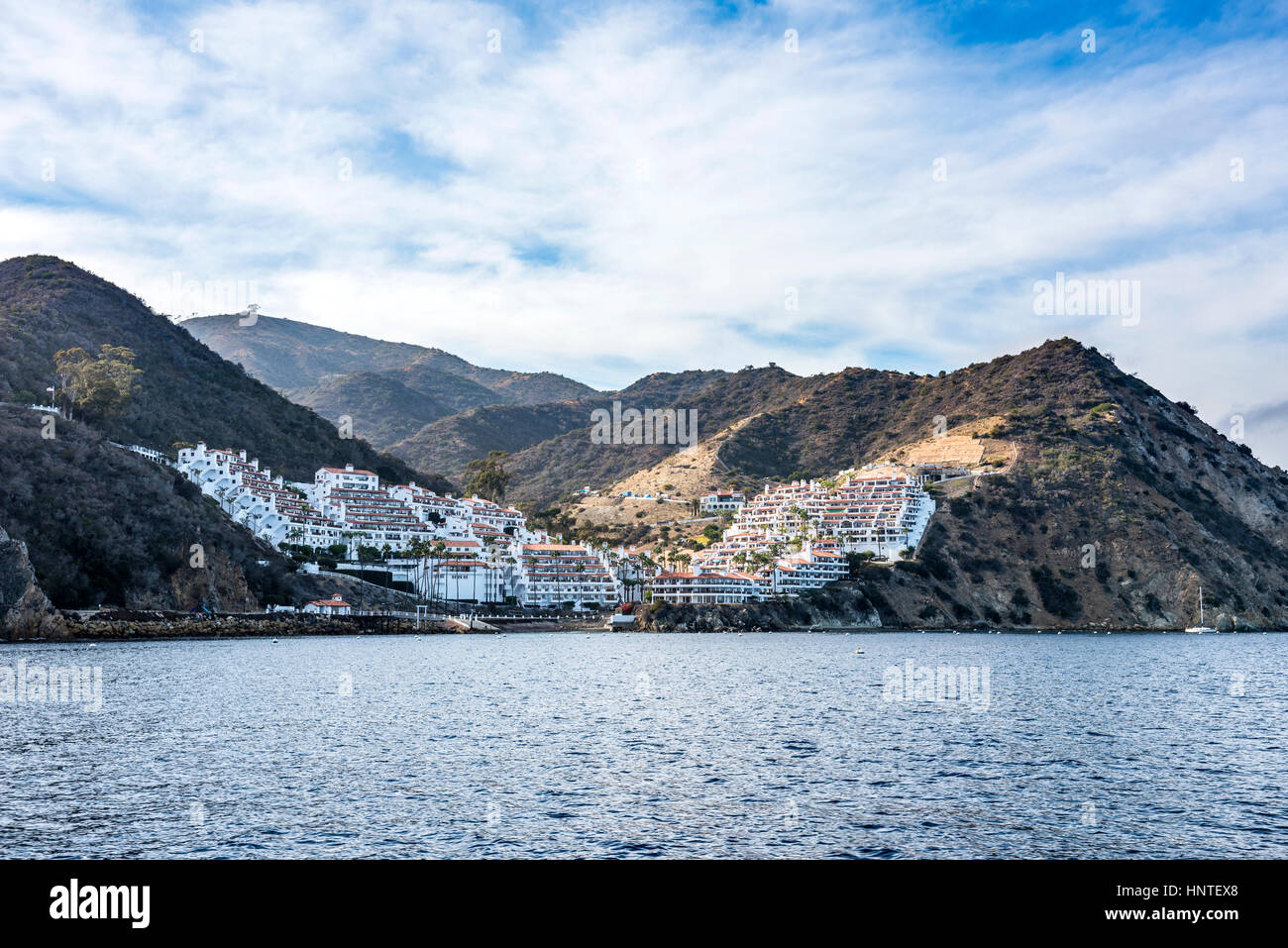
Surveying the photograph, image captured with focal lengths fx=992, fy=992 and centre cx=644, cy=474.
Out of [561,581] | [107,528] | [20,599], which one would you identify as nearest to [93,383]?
[107,528]

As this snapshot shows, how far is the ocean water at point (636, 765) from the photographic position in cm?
2536

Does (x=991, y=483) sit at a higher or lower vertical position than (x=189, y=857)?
higher

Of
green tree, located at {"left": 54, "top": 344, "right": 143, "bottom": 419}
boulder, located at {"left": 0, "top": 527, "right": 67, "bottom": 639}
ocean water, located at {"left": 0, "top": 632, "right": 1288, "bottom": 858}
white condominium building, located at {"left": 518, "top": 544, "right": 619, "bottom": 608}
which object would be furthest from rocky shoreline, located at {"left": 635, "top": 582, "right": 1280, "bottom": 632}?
green tree, located at {"left": 54, "top": 344, "right": 143, "bottom": 419}

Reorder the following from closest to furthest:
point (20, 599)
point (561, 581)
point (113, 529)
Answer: point (20, 599) → point (113, 529) → point (561, 581)

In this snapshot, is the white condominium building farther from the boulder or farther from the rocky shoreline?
the boulder

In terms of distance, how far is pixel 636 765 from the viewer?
36.2m

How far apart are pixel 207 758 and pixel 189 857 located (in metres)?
14.9

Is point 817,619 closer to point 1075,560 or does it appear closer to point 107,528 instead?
point 1075,560

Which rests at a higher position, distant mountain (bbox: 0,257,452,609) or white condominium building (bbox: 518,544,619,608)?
distant mountain (bbox: 0,257,452,609)

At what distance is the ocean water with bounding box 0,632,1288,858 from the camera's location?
2536 cm

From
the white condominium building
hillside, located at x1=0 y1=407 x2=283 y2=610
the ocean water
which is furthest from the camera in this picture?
the white condominium building

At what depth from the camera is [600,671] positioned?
80.2 meters

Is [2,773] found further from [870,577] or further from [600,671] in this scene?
[870,577]
